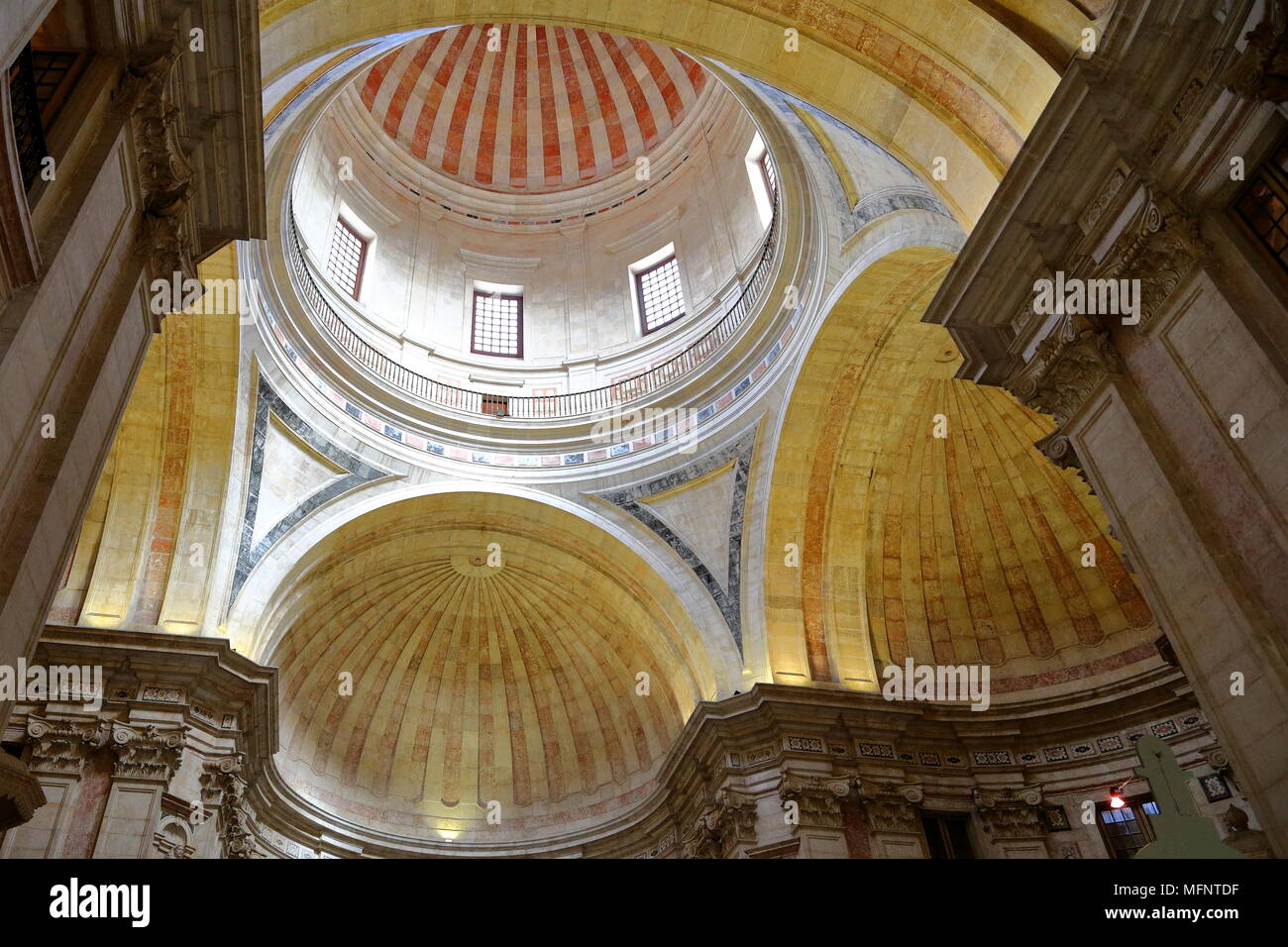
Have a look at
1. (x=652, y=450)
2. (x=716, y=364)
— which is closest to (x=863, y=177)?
(x=716, y=364)

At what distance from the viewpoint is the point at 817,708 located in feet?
45.4

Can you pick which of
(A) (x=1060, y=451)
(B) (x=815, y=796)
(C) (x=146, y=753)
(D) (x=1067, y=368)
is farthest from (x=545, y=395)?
(D) (x=1067, y=368)

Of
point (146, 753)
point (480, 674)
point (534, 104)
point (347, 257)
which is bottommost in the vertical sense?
point (146, 753)

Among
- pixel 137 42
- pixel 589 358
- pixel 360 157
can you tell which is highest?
pixel 360 157

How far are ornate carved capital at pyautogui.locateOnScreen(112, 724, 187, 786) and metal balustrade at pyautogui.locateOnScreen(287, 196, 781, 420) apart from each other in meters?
6.80

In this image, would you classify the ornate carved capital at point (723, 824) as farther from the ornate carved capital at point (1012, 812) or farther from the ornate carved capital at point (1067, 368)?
the ornate carved capital at point (1067, 368)

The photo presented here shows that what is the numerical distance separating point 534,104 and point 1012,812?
56.9 feet

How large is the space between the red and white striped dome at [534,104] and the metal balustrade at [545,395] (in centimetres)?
567

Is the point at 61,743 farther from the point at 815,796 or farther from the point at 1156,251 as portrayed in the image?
the point at 1156,251

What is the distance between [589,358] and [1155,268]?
43.1 feet

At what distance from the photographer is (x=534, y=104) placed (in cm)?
2175
